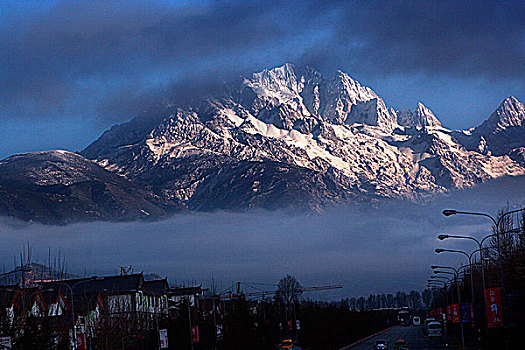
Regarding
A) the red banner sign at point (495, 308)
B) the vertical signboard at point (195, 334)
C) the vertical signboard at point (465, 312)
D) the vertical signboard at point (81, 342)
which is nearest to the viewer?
the red banner sign at point (495, 308)

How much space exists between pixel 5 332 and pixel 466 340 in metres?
104

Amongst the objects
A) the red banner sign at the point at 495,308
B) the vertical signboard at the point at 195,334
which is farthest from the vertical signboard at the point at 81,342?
the red banner sign at the point at 495,308

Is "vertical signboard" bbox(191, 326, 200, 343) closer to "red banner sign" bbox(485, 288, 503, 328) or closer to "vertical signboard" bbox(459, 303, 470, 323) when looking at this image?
"vertical signboard" bbox(459, 303, 470, 323)

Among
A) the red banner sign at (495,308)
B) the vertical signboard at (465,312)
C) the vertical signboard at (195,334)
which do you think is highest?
the red banner sign at (495,308)

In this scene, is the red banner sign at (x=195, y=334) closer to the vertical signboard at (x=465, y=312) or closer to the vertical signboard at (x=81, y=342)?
the vertical signboard at (x=81, y=342)

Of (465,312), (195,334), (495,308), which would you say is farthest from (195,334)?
(495,308)

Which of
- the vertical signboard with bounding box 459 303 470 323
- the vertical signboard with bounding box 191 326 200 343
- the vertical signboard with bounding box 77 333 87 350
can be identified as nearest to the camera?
the vertical signboard with bounding box 77 333 87 350

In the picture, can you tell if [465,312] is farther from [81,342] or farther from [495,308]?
[81,342]

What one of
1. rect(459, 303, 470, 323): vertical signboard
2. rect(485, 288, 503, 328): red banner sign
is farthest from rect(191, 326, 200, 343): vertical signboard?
A: rect(485, 288, 503, 328): red banner sign

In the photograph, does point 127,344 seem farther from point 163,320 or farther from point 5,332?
point 5,332

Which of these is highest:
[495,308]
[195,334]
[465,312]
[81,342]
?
[495,308]

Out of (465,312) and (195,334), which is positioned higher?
(465,312)

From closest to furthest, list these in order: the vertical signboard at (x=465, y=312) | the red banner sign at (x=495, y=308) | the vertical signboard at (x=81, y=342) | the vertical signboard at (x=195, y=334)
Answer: the red banner sign at (x=495, y=308) → the vertical signboard at (x=81, y=342) → the vertical signboard at (x=195, y=334) → the vertical signboard at (x=465, y=312)

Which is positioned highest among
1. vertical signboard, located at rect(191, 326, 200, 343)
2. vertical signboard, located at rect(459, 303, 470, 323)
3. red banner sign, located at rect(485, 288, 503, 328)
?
red banner sign, located at rect(485, 288, 503, 328)
